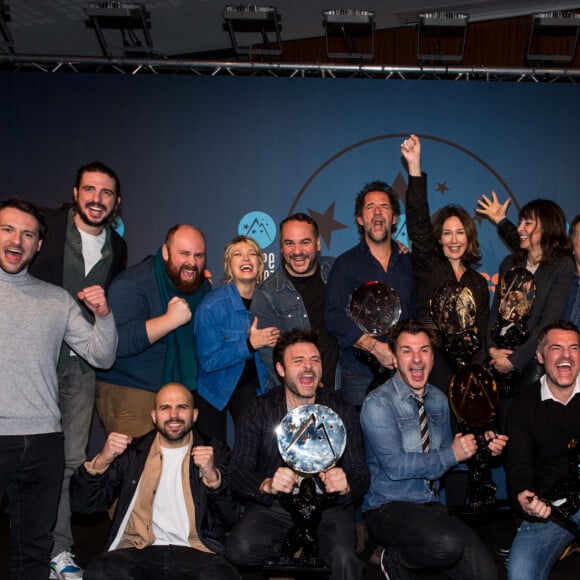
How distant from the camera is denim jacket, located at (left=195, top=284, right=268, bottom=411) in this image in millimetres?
4125

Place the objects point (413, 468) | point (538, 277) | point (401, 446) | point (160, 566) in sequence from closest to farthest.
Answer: point (160, 566) < point (413, 468) < point (401, 446) < point (538, 277)

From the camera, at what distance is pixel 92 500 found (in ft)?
11.4

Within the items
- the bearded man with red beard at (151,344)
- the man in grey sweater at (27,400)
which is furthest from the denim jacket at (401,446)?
Result: the man in grey sweater at (27,400)

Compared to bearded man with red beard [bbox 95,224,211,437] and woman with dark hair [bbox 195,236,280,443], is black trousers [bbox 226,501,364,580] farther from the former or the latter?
bearded man with red beard [bbox 95,224,211,437]

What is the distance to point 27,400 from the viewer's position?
3209 mm

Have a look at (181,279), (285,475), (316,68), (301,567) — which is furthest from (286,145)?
(301,567)

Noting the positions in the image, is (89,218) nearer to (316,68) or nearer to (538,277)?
(316,68)

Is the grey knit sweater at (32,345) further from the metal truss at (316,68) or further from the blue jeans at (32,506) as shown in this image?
the metal truss at (316,68)

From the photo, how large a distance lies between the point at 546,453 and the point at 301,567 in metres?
1.43

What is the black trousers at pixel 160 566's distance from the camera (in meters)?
3.33

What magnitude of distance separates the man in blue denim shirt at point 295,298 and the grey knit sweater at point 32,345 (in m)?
1.04

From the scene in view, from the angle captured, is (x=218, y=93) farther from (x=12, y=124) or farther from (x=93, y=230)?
(x=93, y=230)

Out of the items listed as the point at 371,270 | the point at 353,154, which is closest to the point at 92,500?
the point at 371,270

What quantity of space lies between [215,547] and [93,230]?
72.9 inches
